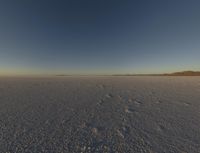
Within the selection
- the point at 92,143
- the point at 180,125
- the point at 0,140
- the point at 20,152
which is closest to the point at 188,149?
the point at 180,125

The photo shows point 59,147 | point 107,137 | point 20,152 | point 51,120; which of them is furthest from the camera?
point 51,120

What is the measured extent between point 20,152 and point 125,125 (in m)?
1.96

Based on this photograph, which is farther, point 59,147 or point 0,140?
point 0,140

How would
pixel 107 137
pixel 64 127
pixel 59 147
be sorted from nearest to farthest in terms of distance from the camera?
pixel 59 147
pixel 107 137
pixel 64 127

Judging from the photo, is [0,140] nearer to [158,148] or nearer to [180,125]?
[158,148]

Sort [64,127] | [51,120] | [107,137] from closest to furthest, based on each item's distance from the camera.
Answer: [107,137], [64,127], [51,120]

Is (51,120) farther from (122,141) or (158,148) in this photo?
(158,148)

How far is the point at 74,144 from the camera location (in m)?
1.69

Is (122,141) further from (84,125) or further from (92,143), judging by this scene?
(84,125)

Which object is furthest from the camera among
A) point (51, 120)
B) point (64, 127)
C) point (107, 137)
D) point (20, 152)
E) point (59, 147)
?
point (51, 120)

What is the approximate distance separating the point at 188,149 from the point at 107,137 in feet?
4.22

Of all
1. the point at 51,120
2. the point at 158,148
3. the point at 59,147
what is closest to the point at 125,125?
the point at 158,148

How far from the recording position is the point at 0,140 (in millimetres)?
1753

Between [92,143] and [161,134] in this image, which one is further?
[161,134]
